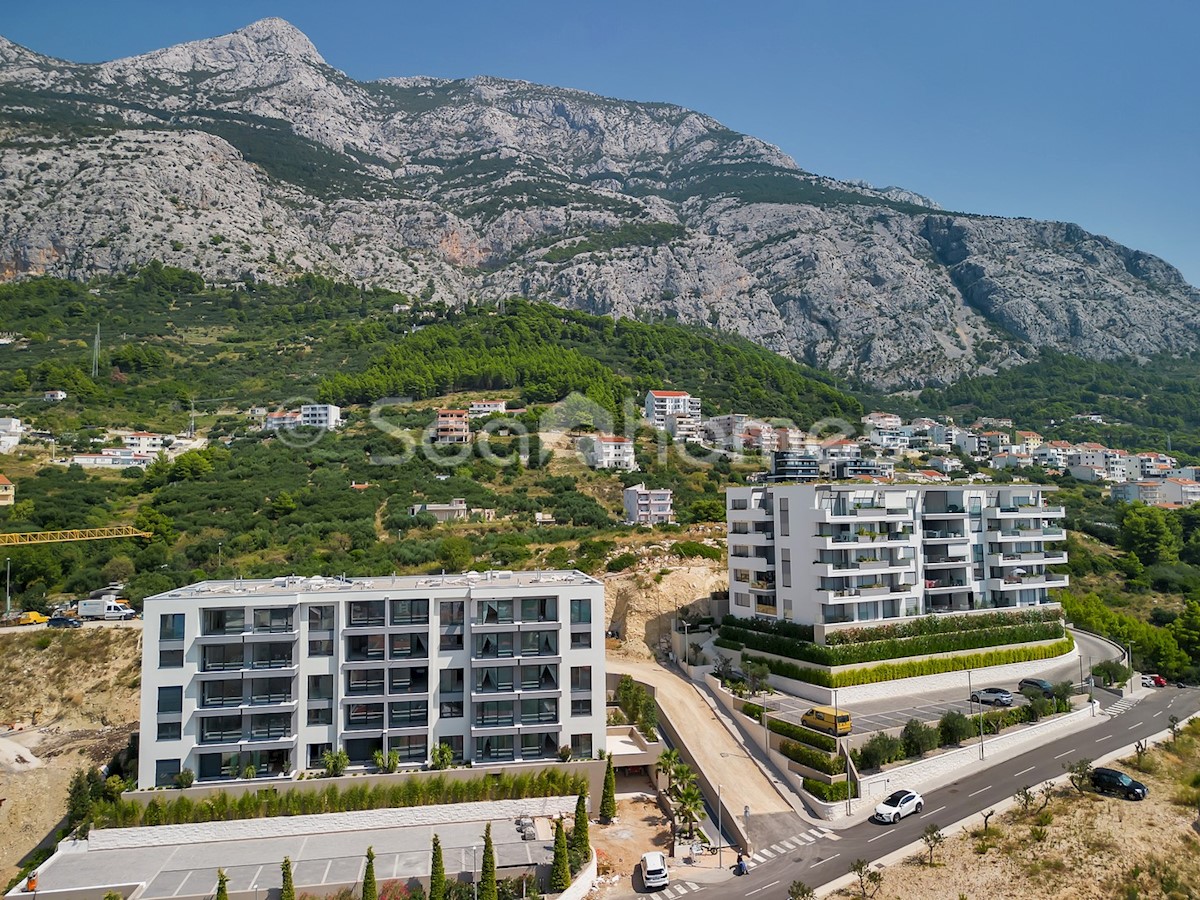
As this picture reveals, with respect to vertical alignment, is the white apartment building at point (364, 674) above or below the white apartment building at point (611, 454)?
below

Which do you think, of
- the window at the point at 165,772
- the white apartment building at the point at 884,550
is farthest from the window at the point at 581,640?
the window at the point at 165,772

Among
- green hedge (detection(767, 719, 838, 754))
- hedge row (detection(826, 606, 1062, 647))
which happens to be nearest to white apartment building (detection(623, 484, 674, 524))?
hedge row (detection(826, 606, 1062, 647))

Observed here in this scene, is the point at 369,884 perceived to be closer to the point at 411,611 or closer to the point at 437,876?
the point at 437,876

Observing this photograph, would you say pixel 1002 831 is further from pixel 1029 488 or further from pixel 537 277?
pixel 537 277

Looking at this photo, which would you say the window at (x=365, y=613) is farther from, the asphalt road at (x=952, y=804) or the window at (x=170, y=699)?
the asphalt road at (x=952, y=804)

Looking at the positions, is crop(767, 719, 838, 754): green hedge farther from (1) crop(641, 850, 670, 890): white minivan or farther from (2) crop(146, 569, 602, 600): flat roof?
(2) crop(146, 569, 602, 600): flat roof

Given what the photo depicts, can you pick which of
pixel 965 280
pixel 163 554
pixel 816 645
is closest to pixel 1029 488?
pixel 816 645
